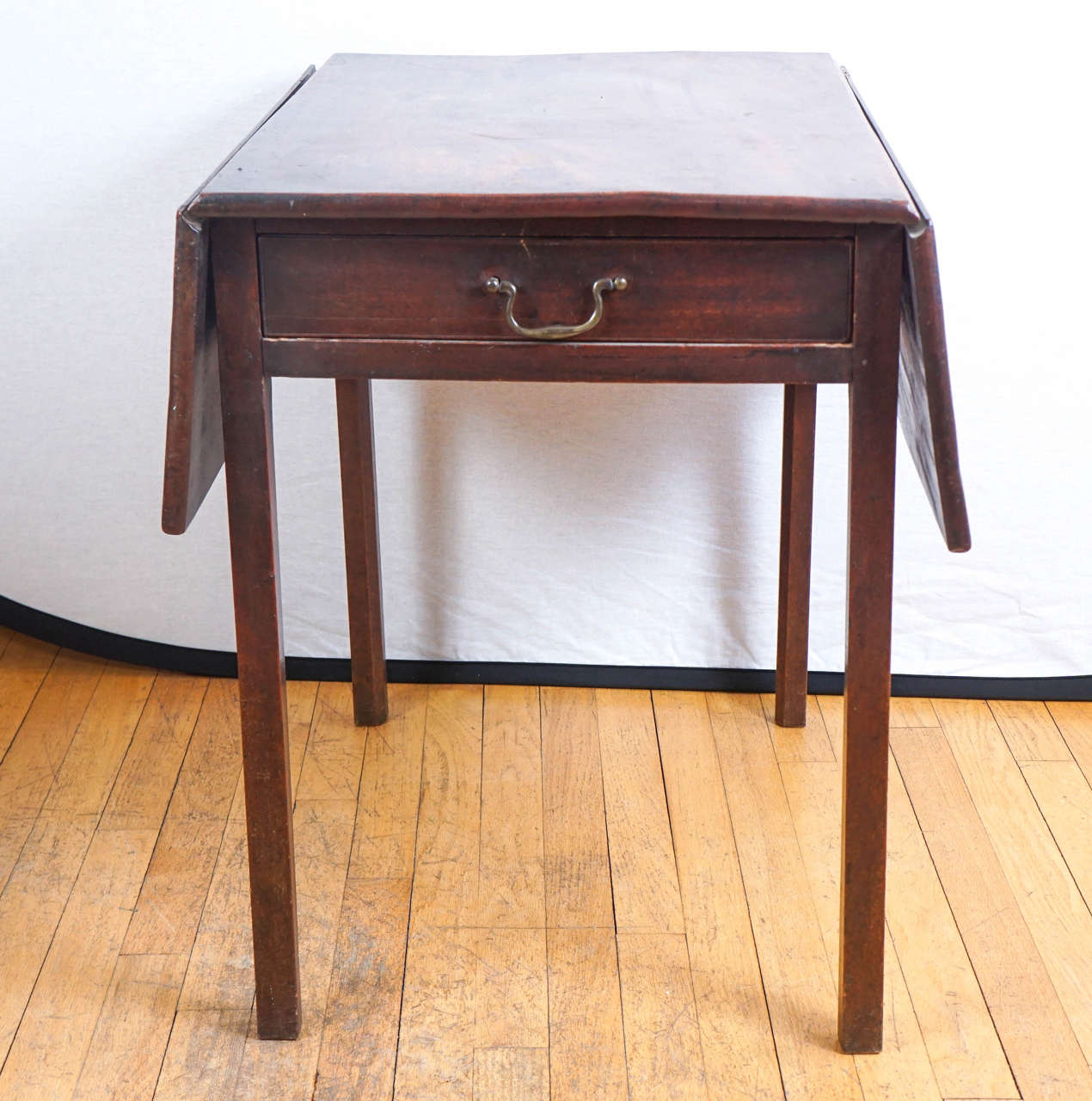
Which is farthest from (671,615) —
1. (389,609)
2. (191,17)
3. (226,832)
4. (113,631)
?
(191,17)

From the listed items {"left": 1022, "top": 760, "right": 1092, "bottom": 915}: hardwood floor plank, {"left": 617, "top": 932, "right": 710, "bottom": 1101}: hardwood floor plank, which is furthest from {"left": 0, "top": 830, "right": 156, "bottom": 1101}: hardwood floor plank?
{"left": 1022, "top": 760, "right": 1092, "bottom": 915}: hardwood floor plank

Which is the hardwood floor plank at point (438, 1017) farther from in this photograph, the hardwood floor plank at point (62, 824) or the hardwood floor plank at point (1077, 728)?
the hardwood floor plank at point (1077, 728)

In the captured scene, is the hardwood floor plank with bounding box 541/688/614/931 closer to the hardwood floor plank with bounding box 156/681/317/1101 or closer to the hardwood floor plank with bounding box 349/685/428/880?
the hardwood floor plank with bounding box 349/685/428/880

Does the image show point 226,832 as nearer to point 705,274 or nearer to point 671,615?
point 671,615

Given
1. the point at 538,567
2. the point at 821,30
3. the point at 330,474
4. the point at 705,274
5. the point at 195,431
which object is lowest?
the point at 538,567

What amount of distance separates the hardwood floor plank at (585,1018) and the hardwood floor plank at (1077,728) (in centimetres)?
78

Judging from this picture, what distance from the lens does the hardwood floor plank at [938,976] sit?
4.58 feet

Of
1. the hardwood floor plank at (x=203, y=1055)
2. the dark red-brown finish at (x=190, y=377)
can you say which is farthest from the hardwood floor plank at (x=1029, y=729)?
the dark red-brown finish at (x=190, y=377)

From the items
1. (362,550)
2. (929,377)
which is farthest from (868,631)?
(362,550)

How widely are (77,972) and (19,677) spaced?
73 centimetres

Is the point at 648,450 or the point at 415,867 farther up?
the point at 648,450

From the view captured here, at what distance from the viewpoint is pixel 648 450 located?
2.02 m

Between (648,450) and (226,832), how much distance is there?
2.61 ft

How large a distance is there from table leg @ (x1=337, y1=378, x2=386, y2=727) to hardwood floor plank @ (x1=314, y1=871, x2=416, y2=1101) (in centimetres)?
38
